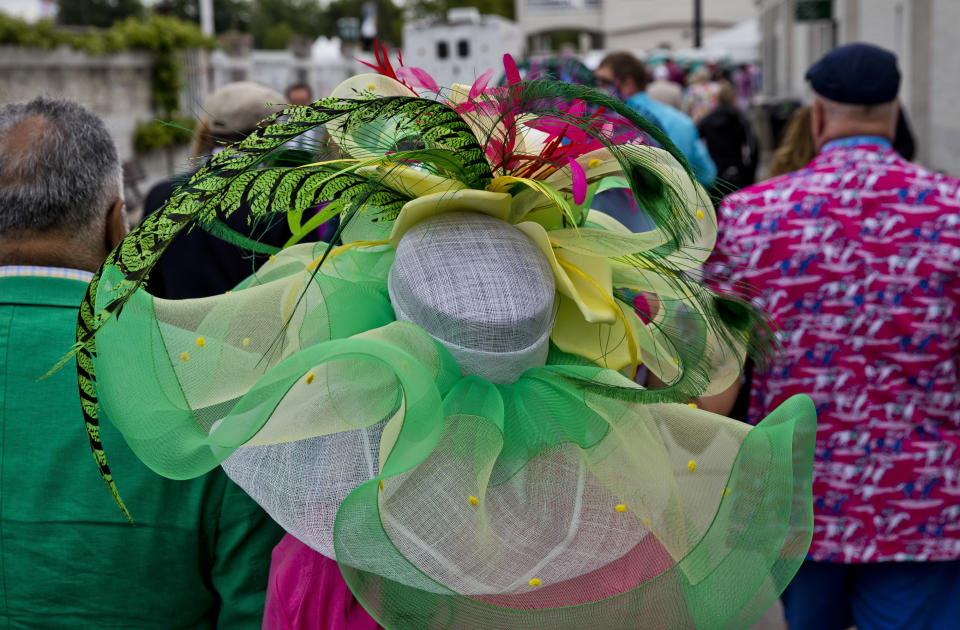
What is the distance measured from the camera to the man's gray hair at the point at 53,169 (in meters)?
1.76

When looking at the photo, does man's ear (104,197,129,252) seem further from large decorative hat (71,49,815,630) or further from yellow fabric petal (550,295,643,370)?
yellow fabric petal (550,295,643,370)

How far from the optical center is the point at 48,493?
Answer: 1.67m

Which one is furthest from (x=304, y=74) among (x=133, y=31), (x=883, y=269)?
(x=883, y=269)

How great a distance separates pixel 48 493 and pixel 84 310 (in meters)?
0.54

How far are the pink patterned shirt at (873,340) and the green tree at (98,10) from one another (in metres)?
50.0

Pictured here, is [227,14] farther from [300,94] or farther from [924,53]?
[300,94]

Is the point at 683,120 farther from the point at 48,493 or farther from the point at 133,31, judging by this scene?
the point at 133,31

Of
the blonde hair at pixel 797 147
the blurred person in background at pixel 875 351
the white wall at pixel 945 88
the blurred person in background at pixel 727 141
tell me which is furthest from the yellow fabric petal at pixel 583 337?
the white wall at pixel 945 88

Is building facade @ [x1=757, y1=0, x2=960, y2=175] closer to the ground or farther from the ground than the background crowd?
farther from the ground

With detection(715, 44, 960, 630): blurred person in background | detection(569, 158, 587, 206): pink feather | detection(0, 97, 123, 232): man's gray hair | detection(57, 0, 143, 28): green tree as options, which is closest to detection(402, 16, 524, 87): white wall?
detection(715, 44, 960, 630): blurred person in background

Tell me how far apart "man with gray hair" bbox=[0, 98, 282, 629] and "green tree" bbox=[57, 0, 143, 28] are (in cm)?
5028

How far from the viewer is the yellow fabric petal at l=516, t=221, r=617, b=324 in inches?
53.5

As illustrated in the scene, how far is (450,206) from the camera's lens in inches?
53.7

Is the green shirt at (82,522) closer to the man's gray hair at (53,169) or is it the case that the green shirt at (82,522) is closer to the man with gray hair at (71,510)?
the man with gray hair at (71,510)
